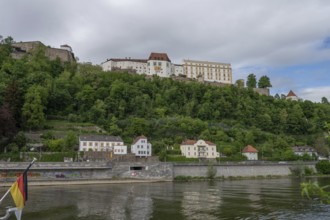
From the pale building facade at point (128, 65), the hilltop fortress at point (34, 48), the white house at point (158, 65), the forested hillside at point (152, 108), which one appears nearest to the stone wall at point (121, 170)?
the forested hillside at point (152, 108)

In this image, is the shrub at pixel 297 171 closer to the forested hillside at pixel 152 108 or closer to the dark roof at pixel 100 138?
the forested hillside at pixel 152 108

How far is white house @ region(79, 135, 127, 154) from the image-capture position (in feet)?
211

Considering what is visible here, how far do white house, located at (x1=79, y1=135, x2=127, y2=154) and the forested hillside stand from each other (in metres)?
5.10

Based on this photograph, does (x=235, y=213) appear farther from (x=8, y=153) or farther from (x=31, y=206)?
(x=8, y=153)

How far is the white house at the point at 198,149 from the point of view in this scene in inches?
2753

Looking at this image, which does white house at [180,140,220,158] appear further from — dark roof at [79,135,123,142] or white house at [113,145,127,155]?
dark roof at [79,135,123,142]

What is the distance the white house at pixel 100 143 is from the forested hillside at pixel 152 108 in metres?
5.10

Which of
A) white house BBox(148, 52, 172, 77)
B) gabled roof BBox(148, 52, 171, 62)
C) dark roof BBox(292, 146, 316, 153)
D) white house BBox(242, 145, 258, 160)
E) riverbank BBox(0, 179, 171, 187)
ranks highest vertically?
gabled roof BBox(148, 52, 171, 62)

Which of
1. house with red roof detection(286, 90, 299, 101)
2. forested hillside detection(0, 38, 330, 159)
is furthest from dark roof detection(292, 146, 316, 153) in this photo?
house with red roof detection(286, 90, 299, 101)

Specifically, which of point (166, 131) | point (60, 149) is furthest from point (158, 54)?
point (60, 149)

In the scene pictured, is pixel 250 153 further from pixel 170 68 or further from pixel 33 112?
pixel 170 68

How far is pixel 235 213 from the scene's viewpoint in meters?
26.4

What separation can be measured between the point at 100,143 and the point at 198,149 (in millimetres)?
19611

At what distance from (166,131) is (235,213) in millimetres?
52834
